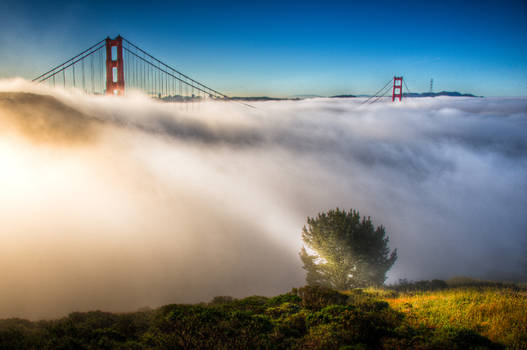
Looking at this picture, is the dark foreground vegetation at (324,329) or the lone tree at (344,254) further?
the lone tree at (344,254)

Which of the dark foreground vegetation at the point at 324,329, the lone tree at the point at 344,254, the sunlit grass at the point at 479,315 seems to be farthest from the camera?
the lone tree at the point at 344,254

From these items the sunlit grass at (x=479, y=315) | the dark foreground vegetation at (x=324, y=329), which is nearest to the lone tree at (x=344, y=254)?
the dark foreground vegetation at (x=324, y=329)

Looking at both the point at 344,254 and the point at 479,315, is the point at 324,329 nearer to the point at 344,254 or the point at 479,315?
the point at 479,315

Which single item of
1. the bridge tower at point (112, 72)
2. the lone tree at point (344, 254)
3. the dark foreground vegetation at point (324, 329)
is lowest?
the lone tree at point (344, 254)

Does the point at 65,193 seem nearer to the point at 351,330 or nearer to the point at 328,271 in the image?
the point at 328,271

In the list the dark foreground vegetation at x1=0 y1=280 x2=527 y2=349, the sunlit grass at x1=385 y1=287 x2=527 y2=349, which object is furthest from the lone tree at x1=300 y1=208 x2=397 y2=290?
the sunlit grass at x1=385 y1=287 x2=527 y2=349

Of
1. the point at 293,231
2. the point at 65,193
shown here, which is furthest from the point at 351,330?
the point at 65,193

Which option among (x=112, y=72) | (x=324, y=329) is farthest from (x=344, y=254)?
(x=112, y=72)

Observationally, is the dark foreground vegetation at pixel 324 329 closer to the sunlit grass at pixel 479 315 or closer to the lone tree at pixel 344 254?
the sunlit grass at pixel 479 315
